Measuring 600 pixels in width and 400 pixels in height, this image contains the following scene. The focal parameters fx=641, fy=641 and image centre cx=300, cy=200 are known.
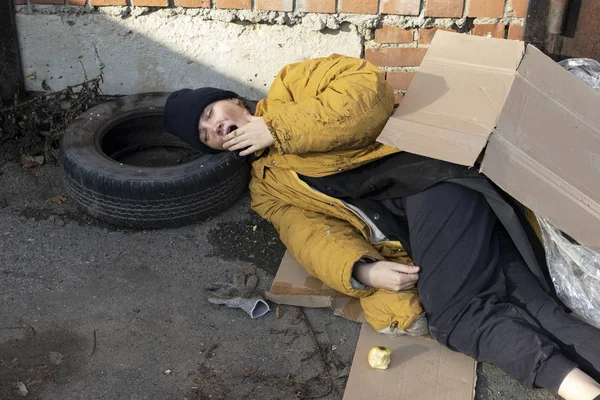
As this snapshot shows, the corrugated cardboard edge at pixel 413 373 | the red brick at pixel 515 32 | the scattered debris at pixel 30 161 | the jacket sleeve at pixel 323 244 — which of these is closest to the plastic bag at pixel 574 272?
the corrugated cardboard edge at pixel 413 373

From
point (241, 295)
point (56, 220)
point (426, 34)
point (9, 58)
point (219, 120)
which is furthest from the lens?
point (9, 58)

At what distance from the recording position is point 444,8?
3236 millimetres

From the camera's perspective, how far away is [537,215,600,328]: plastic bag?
7.25 ft

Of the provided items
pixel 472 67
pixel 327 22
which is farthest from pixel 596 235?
pixel 327 22

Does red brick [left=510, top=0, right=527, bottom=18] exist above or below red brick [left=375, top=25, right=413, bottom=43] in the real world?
above

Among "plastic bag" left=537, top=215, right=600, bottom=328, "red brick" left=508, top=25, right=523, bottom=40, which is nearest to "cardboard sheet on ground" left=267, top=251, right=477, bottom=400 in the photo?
"plastic bag" left=537, top=215, right=600, bottom=328

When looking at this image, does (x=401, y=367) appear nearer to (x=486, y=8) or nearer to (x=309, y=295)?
(x=309, y=295)

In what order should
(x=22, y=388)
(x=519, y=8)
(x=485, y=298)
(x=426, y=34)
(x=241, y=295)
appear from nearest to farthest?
(x=22, y=388) < (x=485, y=298) < (x=241, y=295) < (x=519, y=8) < (x=426, y=34)

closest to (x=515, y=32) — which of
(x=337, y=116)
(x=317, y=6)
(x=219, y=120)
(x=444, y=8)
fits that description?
(x=444, y=8)

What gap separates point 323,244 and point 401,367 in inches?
22.1

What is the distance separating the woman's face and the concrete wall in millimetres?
697

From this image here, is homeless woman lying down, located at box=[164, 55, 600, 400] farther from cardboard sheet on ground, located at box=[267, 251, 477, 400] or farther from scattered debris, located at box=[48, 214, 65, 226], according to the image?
scattered debris, located at box=[48, 214, 65, 226]

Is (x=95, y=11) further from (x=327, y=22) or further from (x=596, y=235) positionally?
(x=596, y=235)

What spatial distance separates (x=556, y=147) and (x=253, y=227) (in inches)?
56.1
